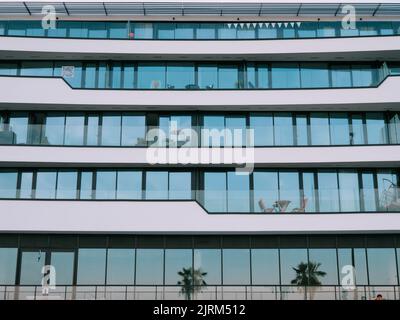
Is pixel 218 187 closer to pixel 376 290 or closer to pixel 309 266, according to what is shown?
pixel 309 266

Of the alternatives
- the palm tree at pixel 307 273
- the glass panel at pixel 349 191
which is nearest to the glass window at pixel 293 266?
the palm tree at pixel 307 273

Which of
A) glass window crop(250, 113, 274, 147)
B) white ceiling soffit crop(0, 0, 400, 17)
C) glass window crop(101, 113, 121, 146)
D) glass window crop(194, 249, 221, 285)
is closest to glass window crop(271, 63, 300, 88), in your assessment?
glass window crop(250, 113, 274, 147)

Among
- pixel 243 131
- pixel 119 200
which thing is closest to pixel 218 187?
Result: pixel 243 131

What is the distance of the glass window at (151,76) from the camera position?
3525cm

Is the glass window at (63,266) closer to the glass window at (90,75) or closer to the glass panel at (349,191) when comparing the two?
the glass window at (90,75)

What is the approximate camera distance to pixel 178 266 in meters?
32.8

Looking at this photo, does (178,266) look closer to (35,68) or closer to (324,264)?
(324,264)

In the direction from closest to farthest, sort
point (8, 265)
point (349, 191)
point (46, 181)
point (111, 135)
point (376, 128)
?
point (8, 265) → point (349, 191) → point (111, 135) → point (46, 181) → point (376, 128)

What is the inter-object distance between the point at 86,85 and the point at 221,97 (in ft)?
25.7

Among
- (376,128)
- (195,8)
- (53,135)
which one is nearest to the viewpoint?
(53,135)

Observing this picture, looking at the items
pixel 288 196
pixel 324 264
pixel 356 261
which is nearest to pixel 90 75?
pixel 288 196

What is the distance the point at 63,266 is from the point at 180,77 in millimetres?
12173

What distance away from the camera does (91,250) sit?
33.0 metres

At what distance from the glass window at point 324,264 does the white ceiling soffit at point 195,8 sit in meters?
14.3
